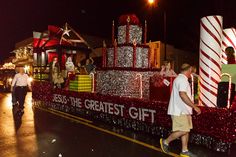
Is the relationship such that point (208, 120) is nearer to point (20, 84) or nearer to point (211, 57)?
point (211, 57)

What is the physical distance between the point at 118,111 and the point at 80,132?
4.09 ft

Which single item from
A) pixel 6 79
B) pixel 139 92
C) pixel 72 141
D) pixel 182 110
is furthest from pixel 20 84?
pixel 6 79

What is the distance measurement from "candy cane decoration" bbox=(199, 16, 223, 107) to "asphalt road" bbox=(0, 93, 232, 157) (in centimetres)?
120

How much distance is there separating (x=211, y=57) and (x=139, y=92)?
9.87 feet

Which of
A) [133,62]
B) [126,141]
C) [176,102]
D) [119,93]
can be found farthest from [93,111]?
[176,102]

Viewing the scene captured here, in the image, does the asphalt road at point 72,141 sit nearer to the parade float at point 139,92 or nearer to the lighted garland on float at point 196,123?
the lighted garland on float at point 196,123

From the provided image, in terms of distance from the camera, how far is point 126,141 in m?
7.10

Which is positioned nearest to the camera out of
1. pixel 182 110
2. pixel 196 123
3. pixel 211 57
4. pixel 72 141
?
pixel 182 110

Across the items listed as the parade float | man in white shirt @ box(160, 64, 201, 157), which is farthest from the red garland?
man in white shirt @ box(160, 64, 201, 157)

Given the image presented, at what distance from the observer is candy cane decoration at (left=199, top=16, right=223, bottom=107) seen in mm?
6512

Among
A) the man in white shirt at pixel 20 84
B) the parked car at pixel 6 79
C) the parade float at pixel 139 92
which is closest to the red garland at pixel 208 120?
the parade float at pixel 139 92

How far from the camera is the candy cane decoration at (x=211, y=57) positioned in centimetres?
651

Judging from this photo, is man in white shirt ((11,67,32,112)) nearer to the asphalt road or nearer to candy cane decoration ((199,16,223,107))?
the asphalt road

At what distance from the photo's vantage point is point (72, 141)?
7070mm
